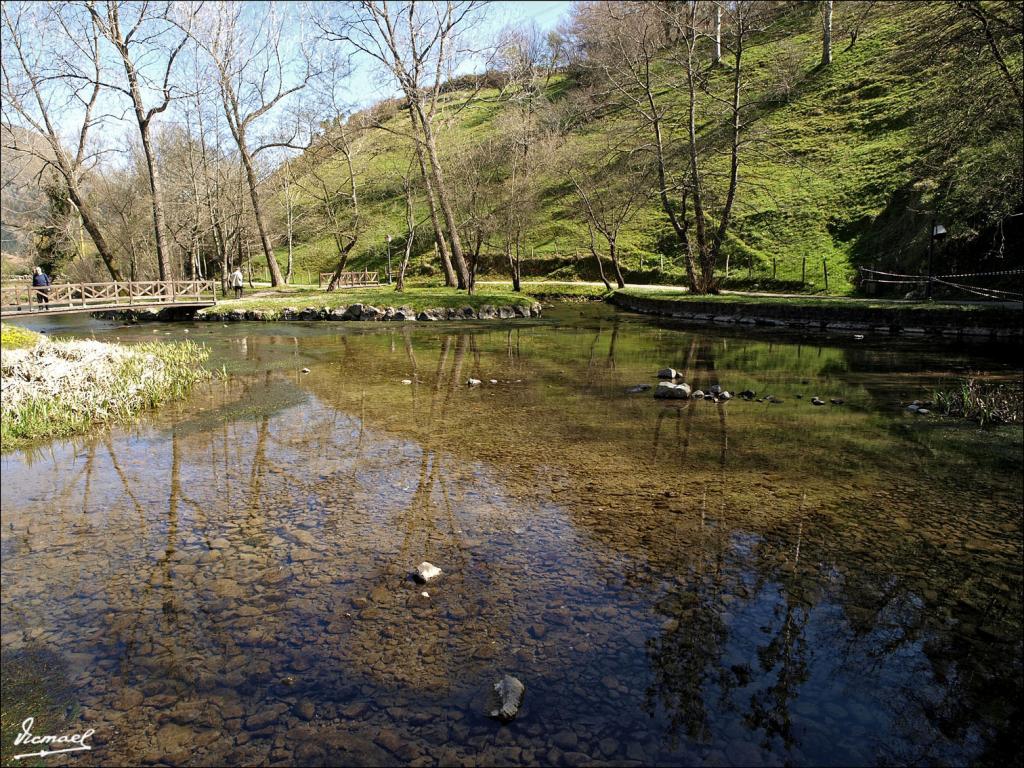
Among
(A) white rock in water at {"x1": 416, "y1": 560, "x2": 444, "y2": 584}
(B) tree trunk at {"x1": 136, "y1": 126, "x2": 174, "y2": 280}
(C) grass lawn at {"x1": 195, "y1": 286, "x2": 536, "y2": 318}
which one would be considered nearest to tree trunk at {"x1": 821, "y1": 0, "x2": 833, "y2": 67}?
(C) grass lawn at {"x1": 195, "y1": 286, "x2": 536, "y2": 318}

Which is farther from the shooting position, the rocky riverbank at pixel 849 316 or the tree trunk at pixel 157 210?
the tree trunk at pixel 157 210

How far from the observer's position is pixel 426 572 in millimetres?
5750

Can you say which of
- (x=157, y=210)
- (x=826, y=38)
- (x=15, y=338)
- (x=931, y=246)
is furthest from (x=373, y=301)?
(x=826, y=38)

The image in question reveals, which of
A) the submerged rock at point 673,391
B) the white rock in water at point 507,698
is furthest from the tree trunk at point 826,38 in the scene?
the white rock in water at point 507,698

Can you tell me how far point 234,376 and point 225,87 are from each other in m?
27.6

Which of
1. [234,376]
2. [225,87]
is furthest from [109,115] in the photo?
[234,376]

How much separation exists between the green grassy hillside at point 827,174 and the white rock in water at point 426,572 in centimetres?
2029

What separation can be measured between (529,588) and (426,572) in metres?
0.94

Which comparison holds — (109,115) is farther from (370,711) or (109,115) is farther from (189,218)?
(370,711)

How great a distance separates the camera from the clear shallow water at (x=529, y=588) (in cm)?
393

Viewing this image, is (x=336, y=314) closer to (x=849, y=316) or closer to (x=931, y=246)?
(x=849, y=316)

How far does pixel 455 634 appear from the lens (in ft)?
16.1

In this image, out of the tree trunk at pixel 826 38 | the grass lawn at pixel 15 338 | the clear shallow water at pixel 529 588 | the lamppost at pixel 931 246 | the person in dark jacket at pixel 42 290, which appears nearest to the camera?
the clear shallow water at pixel 529 588

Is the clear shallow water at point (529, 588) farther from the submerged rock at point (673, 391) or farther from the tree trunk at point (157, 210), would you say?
the tree trunk at point (157, 210)
